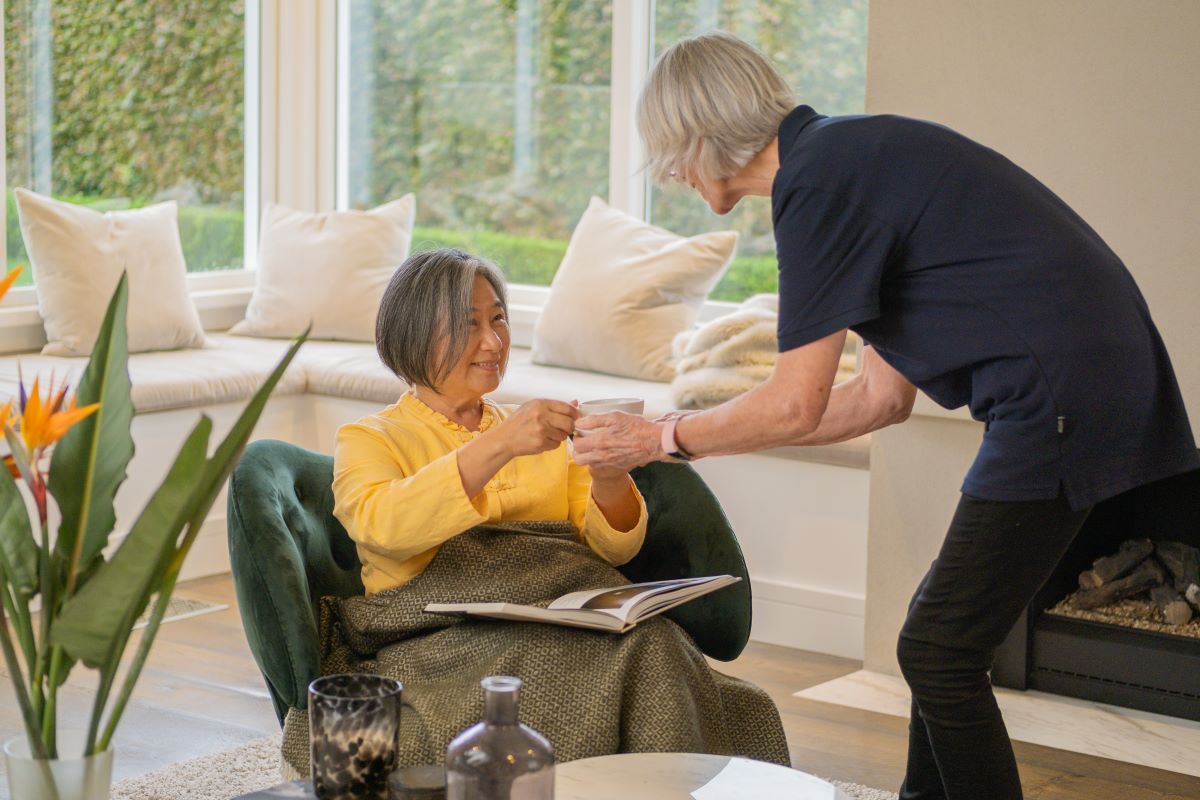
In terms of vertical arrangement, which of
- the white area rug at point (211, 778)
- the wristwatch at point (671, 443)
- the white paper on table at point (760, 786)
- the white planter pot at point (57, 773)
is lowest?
the white area rug at point (211, 778)

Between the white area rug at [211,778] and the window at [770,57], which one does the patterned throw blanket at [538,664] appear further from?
the window at [770,57]

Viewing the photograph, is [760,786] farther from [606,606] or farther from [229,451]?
[229,451]

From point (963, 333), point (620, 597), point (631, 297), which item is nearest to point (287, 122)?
point (631, 297)

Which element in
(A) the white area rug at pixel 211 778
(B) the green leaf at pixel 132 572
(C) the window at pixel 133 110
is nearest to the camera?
(B) the green leaf at pixel 132 572

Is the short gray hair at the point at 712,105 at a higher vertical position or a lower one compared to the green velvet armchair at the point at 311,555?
higher

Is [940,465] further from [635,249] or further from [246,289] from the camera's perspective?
[246,289]

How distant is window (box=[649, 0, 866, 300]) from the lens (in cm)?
434

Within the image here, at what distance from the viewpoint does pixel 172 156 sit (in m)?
5.17

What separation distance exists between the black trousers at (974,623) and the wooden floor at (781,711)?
846mm

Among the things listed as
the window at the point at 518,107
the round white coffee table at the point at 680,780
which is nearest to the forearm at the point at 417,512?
the round white coffee table at the point at 680,780

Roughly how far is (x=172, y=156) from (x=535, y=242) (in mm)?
1307

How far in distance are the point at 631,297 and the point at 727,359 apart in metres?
0.59

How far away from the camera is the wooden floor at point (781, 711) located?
2.92m

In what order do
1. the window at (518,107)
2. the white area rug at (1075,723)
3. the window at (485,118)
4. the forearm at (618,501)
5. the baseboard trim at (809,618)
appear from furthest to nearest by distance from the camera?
the window at (485,118) < the window at (518,107) < the baseboard trim at (809,618) < the white area rug at (1075,723) < the forearm at (618,501)
